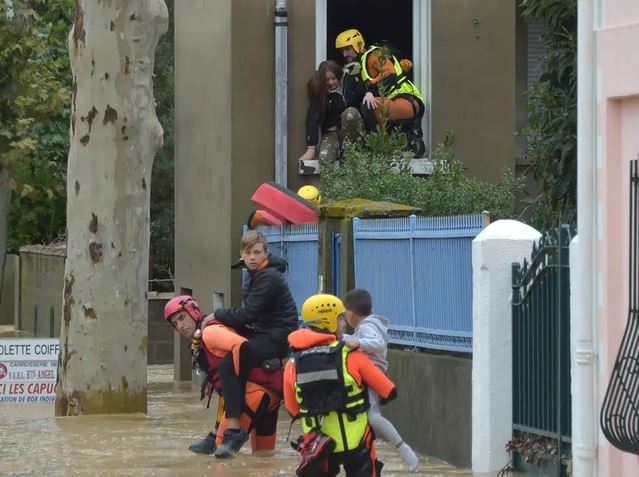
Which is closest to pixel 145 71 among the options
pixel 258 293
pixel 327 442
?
pixel 258 293

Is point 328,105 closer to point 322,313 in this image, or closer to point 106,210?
point 106,210

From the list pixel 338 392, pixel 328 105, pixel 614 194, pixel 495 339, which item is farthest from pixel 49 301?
pixel 614 194

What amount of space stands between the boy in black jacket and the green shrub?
4708 millimetres

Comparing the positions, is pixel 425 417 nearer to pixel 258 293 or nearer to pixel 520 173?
pixel 258 293

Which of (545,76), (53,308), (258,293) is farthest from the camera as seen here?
(53,308)

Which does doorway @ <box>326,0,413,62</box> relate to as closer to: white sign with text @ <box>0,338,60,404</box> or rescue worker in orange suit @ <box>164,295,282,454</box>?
white sign with text @ <box>0,338,60,404</box>

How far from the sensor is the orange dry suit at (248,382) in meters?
12.2

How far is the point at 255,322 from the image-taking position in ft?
40.3

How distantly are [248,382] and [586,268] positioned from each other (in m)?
3.54

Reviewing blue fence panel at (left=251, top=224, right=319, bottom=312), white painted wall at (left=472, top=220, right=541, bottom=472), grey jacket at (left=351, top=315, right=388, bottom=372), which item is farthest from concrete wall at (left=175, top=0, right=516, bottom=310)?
grey jacket at (left=351, top=315, right=388, bottom=372)

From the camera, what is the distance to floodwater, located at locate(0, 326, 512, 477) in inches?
460

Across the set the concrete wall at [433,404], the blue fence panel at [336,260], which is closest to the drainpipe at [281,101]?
the blue fence panel at [336,260]

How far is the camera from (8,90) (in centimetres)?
2712

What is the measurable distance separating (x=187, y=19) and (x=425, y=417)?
10.9 meters
